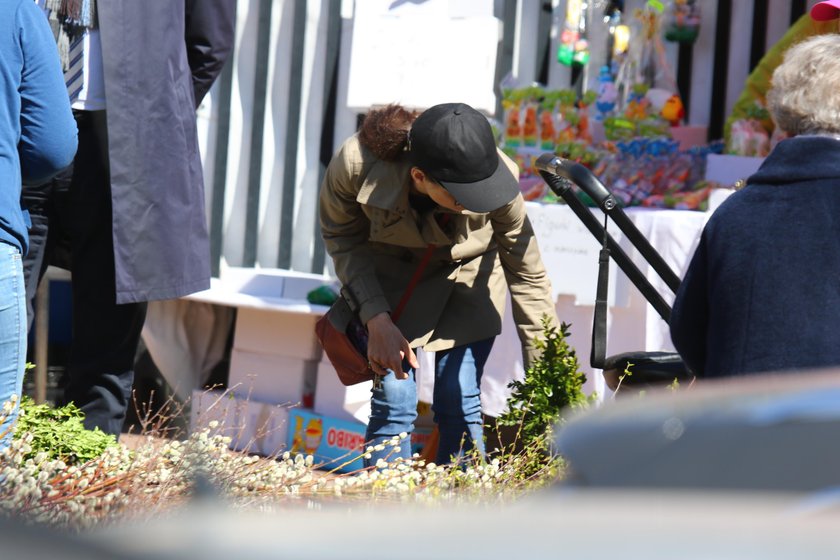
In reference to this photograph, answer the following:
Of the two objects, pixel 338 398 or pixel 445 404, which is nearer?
pixel 445 404

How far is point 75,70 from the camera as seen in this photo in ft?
10.7

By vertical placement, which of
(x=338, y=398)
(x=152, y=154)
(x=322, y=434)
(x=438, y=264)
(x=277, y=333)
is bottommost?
(x=322, y=434)

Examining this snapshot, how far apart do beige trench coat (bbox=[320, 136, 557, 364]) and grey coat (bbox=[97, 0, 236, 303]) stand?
426mm

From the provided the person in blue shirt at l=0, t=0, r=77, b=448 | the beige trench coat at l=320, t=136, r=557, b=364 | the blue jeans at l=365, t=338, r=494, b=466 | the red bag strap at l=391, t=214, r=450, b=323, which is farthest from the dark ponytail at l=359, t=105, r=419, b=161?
the person in blue shirt at l=0, t=0, r=77, b=448

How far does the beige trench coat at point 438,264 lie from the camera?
311cm

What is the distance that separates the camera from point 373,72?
4.84 meters

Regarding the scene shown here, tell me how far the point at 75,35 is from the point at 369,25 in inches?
72.7

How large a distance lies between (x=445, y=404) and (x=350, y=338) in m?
0.34

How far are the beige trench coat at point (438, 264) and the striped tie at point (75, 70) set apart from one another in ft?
2.47

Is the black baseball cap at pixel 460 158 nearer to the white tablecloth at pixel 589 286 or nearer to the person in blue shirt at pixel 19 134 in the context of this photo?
the person in blue shirt at pixel 19 134

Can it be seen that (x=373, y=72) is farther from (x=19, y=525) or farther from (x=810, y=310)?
(x=19, y=525)

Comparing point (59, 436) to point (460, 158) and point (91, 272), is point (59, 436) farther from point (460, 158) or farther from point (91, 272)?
point (460, 158)

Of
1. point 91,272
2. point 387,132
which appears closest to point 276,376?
point 91,272

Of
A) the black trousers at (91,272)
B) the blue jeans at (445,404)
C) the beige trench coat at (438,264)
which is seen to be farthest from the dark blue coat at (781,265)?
the black trousers at (91,272)
